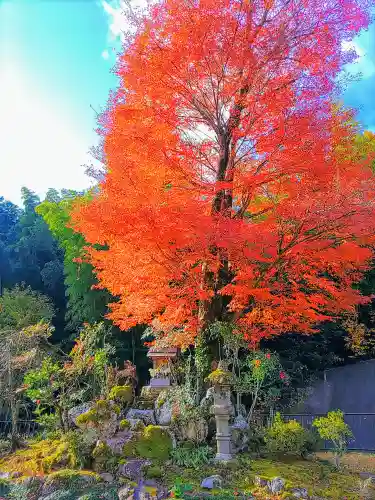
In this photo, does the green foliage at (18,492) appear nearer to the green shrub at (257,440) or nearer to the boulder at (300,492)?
the boulder at (300,492)

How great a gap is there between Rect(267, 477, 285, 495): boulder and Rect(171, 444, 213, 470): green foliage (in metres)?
1.29

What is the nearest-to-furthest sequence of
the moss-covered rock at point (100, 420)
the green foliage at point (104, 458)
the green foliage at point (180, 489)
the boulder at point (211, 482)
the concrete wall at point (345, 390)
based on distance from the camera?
1. the green foliage at point (180, 489)
2. the boulder at point (211, 482)
3. the green foliage at point (104, 458)
4. the moss-covered rock at point (100, 420)
5. the concrete wall at point (345, 390)

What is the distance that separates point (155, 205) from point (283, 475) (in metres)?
5.08

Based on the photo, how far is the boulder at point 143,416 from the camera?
888cm

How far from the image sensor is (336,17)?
877 centimetres

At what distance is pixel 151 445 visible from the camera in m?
7.76

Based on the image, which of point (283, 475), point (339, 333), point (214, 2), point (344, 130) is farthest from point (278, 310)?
point (214, 2)

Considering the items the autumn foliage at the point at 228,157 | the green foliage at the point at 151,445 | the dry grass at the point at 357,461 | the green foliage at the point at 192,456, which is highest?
the autumn foliage at the point at 228,157

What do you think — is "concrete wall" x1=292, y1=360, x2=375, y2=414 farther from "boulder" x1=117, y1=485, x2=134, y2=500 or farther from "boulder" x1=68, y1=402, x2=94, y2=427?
"boulder" x1=117, y1=485, x2=134, y2=500

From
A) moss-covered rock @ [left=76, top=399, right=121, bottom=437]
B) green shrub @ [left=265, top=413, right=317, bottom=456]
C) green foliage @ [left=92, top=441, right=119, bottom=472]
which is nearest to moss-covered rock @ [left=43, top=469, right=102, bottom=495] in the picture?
green foliage @ [left=92, top=441, right=119, bottom=472]

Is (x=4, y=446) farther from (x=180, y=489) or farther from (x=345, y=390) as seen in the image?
(x=345, y=390)

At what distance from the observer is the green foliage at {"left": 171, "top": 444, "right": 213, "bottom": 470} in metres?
7.56

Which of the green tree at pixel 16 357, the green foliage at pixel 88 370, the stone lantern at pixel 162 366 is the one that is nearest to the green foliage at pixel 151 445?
the stone lantern at pixel 162 366

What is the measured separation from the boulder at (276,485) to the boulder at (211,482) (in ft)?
2.44
